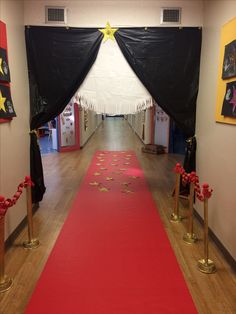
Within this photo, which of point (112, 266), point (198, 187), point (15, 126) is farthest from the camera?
point (15, 126)

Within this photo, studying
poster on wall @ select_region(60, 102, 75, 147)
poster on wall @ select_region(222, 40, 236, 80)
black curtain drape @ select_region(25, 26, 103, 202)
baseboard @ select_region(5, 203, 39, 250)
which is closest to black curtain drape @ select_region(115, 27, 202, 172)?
black curtain drape @ select_region(25, 26, 103, 202)

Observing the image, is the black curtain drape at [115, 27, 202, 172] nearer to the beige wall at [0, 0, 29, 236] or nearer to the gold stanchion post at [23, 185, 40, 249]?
the beige wall at [0, 0, 29, 236]

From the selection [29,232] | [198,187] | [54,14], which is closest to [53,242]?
[29,232]

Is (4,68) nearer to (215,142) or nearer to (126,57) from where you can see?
(126,57)

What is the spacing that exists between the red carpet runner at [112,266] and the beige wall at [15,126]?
2.37 ft

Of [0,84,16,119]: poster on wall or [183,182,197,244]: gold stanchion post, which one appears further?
[183,182,197,244]: gold stanchion post

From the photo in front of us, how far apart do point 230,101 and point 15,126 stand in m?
2.17

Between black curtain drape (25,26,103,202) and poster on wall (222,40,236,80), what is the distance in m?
1.53

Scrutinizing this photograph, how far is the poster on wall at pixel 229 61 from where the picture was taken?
2.51 m

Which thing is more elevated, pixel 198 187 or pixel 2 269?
pixel 198 187

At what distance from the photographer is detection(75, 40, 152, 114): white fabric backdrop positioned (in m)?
3.54

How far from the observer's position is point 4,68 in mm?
2725

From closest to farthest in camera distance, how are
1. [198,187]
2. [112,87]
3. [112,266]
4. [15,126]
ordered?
[112,266] < [198,187] < [15,126] < [112,87]

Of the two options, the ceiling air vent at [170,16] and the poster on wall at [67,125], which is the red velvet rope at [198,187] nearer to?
the ceiling air vent at [170,16]
